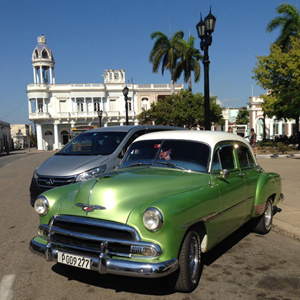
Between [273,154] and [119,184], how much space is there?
2016cm

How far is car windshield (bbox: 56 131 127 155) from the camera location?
8102 millimetres

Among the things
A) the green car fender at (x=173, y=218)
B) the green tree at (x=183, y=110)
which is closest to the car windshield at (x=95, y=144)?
the green car fender at (x=173, y=218)

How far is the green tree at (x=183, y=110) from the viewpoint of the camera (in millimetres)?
39031

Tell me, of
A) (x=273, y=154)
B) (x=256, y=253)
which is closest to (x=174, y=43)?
A: (x=273, y=154)

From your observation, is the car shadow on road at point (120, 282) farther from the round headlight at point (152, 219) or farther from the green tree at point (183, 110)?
the green tree at point (183, 110)

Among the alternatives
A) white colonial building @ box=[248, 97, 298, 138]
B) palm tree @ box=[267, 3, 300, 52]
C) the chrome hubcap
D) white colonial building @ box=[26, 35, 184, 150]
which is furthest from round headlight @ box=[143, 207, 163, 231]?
white colonial building @ box=[26, 35, 184, 150]

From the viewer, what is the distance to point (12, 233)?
20.2 feet

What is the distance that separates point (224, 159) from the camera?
193 inches

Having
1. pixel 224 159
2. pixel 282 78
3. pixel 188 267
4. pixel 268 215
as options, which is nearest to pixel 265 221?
pixel 268 215

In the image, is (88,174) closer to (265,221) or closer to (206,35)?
(265,221)

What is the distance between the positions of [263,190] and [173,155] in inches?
71.0

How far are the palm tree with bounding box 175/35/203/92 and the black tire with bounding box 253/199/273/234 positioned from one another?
111ft

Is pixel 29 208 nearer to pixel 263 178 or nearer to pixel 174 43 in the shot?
pixel 263 178

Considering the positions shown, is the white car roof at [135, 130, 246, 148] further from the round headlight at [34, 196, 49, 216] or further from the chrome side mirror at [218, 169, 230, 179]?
the round headlight at [34, 196, 49, 216]
